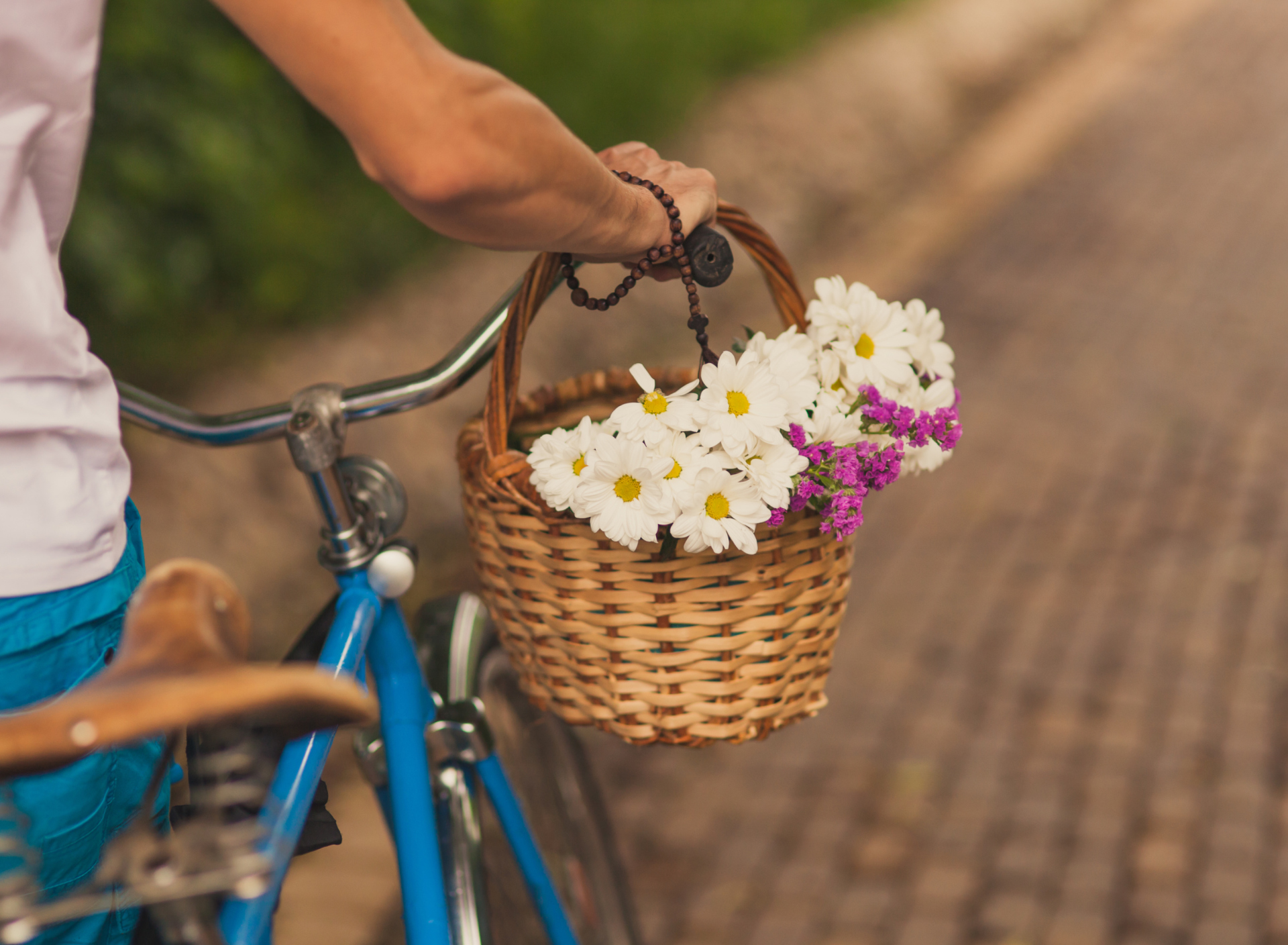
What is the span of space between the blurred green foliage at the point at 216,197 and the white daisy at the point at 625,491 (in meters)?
2.87

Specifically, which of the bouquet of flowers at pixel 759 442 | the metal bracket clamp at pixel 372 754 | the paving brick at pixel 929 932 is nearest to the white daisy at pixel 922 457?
the bouquet of flowers at pixel 759 442

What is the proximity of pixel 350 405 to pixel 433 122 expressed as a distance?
543mm

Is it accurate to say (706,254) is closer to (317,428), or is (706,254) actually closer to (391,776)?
(317,428)

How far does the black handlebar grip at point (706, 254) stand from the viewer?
120cm

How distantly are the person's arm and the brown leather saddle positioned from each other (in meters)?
0.34

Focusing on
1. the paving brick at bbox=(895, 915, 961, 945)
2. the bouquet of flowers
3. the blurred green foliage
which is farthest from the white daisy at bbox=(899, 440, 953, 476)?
the blurred green foliage

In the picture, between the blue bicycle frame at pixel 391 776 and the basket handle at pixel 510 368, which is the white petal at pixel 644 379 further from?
the blue bicycle frame at pixel 391 776

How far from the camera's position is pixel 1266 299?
5.07 meters

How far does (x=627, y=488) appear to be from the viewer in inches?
43.4

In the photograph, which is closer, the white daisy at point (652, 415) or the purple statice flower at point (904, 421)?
the white daisy at point (652, 415)

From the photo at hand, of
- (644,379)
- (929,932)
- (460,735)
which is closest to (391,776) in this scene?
(460,735)

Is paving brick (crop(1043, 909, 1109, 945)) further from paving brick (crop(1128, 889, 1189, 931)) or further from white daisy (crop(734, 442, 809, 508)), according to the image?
white daisy (crop(734, 442, 809, 508))

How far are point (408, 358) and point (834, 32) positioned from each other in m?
5.02

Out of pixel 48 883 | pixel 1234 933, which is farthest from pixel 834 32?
pixel 48 883
